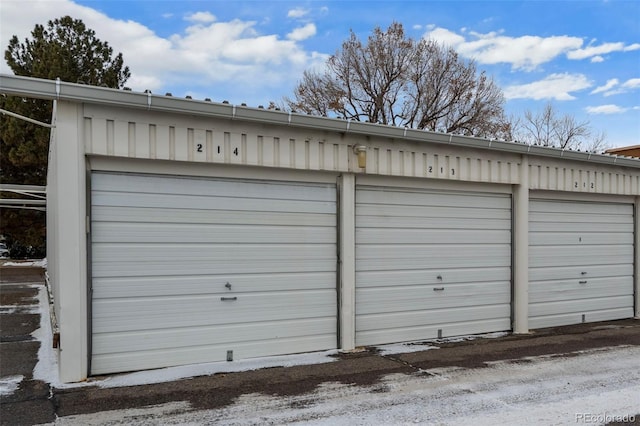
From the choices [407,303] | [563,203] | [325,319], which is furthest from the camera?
[563,203]

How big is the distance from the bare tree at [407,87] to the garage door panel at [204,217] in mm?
17754

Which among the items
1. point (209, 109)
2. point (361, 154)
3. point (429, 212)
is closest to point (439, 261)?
point (429, 212)

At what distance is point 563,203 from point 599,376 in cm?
387

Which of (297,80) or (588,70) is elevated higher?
(297,80)

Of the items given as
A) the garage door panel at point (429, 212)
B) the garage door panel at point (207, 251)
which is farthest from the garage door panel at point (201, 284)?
the garage door panel at point (429, 212)

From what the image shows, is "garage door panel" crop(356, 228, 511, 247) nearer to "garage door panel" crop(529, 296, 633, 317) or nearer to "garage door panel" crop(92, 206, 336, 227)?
"garage door panel" crop(92, 206, 336, 227)

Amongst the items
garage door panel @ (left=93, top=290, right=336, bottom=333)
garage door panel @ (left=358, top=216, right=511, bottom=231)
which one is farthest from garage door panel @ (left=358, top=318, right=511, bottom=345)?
garage door panel @ (left=358, top=216, right=511, bottom=231)

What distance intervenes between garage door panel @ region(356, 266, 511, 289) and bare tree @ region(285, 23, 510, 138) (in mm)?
16585

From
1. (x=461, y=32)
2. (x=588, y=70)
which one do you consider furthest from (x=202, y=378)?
(x=461, y=32)

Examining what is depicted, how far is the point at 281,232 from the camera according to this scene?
5941mm

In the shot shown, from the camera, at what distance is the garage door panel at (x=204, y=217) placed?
5133mm

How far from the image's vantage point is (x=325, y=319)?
614cm

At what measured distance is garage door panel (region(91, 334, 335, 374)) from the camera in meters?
5.02

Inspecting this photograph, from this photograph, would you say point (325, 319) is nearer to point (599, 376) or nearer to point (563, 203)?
point (599, 376)
